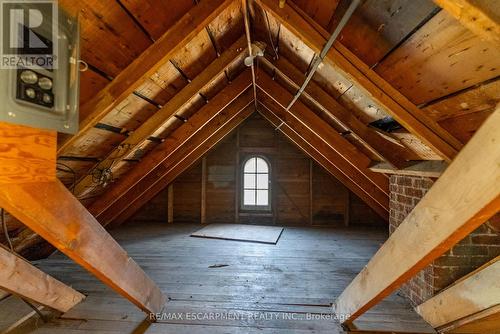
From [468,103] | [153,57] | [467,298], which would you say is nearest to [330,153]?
[467,298]

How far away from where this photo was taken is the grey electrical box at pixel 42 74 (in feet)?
2.59

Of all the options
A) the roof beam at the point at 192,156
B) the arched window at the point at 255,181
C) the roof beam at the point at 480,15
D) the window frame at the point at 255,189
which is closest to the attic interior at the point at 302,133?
the roof beam at the point at 480,15

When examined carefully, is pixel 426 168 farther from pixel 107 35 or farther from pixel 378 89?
pixel 107 35

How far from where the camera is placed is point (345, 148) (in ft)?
9.64

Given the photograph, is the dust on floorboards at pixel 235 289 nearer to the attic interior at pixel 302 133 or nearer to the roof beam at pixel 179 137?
the attic interior at pixel 302 133

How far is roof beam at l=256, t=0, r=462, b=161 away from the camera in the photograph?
1364 mm

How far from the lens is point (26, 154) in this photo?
3.00 ft

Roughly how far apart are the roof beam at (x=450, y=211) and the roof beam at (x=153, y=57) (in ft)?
4.30

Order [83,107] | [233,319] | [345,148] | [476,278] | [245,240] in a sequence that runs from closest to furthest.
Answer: [83,107]
[476,278]
[233,319]
[345,148]
[245,240]

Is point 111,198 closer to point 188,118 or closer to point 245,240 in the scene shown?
point 188,118

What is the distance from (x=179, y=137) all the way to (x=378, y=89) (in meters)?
2.43

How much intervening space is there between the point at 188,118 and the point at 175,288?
1939 millimetres

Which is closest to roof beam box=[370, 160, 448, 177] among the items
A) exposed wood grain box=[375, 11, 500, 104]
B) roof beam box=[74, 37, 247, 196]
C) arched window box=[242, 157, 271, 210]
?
exposed wood grain box=[375, 11, 500, 104]

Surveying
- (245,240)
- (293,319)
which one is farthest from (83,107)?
(245,240)
